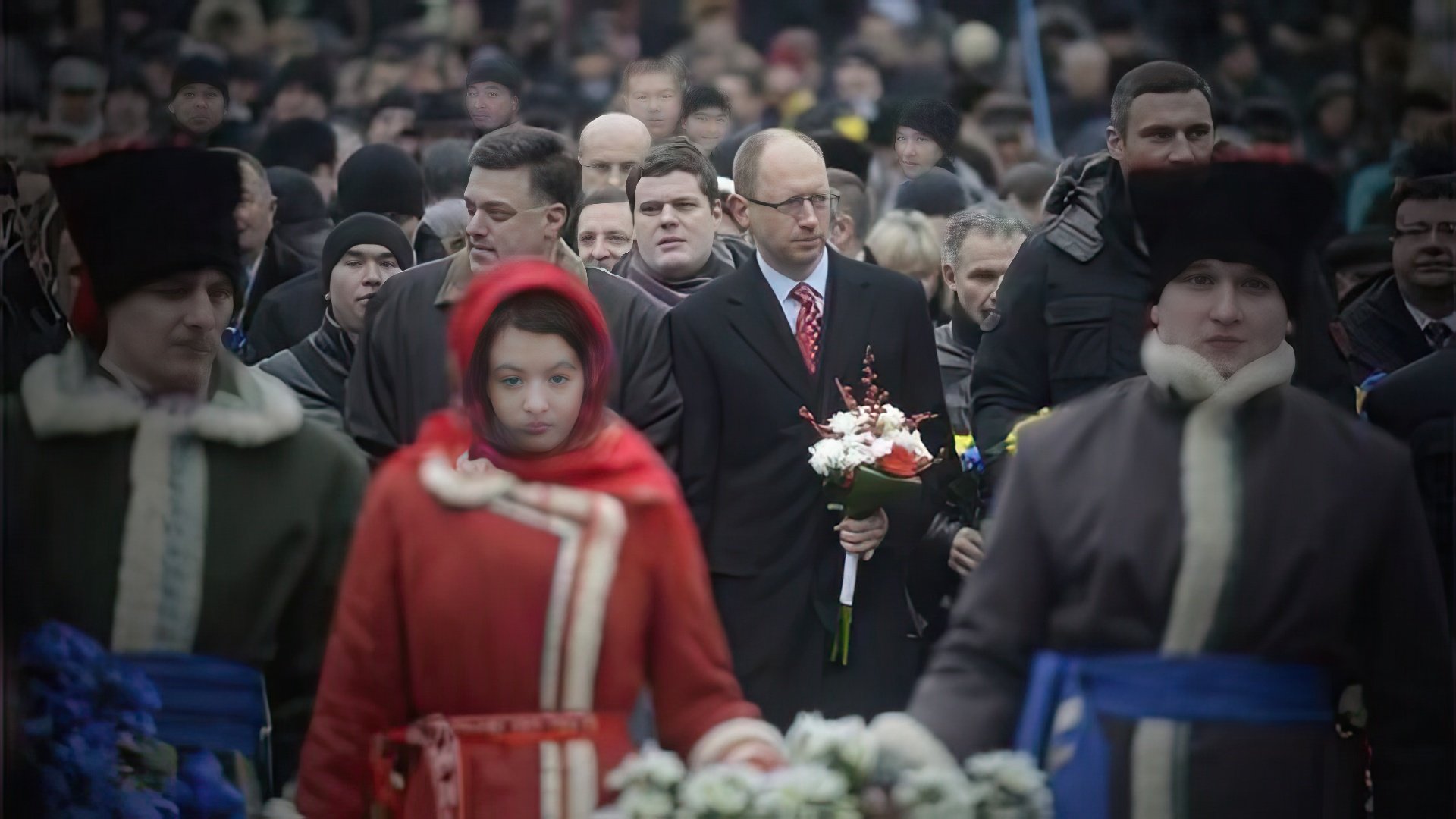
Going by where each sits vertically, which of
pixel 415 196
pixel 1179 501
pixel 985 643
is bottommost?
pixel 985 643

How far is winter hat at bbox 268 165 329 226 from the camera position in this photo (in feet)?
30.0

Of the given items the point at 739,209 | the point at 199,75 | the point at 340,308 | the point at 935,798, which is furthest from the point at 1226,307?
the point at 199,75

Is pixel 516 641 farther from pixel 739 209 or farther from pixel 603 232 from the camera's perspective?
pixel 603 232

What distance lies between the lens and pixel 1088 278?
6.90 m

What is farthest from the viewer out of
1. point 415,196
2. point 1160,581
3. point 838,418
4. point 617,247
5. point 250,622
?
point 415,196

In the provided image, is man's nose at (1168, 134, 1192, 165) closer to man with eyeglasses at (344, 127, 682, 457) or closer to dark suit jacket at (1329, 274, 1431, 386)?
dark suit jacket at (1329, 274, 1431, 386)

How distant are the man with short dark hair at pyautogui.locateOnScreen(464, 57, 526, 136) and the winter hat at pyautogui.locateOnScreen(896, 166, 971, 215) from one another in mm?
1669

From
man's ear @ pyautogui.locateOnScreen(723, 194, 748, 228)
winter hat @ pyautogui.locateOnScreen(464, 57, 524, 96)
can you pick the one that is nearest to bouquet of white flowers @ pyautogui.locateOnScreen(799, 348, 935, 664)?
man's ear @ pyautogui.locateOnScreen(723, 194, 748, 228)

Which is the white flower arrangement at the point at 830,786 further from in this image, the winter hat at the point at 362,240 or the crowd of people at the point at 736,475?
the winter hat at the point at 362,240

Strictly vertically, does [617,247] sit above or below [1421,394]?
Result: above

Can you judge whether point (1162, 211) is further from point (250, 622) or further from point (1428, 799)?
point (250, 622)

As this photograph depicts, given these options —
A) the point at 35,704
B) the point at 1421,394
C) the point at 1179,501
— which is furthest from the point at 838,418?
the point at 35,704

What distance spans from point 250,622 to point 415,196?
3.91m

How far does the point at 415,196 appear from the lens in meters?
8.95
